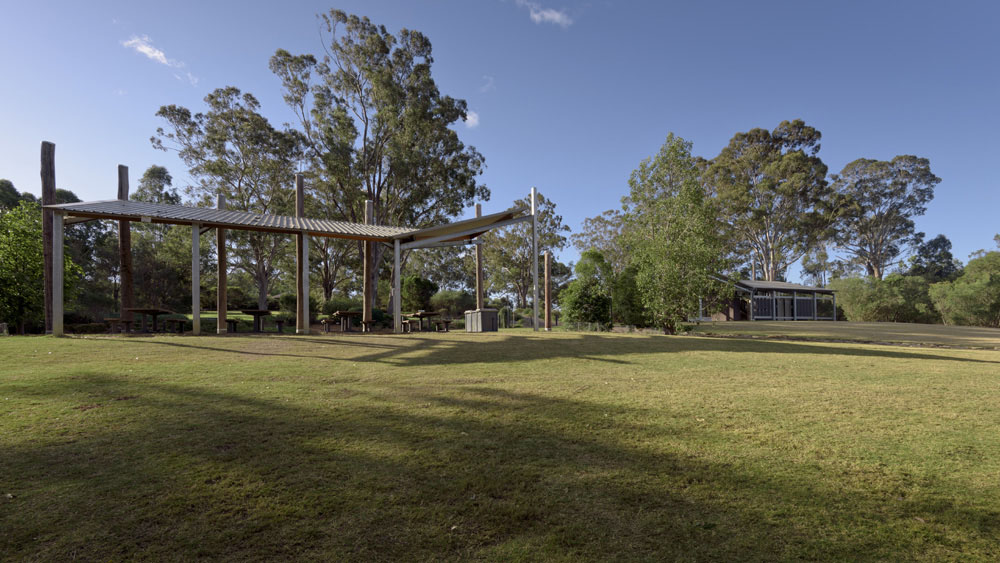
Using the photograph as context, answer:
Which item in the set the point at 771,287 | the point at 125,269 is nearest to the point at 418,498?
the point at 125,269

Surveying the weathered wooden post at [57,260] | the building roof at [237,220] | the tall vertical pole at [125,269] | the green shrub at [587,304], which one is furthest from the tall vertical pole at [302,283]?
the green shrub at [587,304]

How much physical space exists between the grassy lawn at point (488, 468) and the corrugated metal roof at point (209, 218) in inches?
216

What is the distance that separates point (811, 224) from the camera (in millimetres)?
38469

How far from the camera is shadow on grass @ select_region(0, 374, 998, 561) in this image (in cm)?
196

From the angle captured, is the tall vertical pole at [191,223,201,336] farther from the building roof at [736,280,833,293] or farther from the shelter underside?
the building roof at [736,280,833,293]

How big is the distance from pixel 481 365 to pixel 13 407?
205 inches

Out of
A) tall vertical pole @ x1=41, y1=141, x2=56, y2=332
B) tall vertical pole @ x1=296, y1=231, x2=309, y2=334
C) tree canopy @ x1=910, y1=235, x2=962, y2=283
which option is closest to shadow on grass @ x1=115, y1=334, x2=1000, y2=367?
tall vertical pole @ x1=296, y1=231, x2=309, y2=334

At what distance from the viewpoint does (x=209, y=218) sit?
10656mm

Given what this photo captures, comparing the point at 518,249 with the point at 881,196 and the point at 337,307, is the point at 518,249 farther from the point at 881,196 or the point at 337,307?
the point at 881,196

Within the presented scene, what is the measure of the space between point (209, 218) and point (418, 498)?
36.3ft

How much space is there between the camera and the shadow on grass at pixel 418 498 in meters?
1.96

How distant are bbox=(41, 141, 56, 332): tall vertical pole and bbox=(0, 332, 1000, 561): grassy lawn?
8.34m

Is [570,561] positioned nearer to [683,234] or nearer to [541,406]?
[541,406]

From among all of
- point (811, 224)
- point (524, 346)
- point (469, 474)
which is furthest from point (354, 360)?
point (811, 224)
